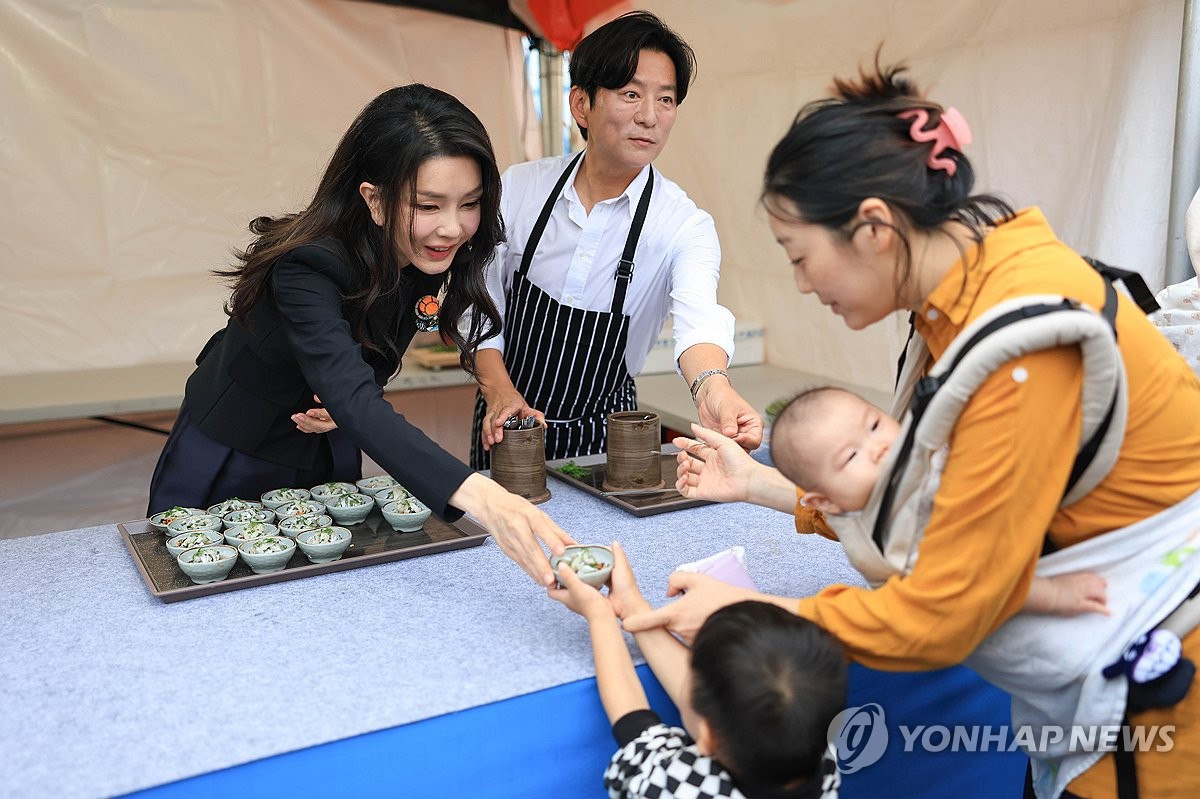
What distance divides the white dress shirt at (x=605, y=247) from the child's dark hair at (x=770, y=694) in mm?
1319

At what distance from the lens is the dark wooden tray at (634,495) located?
1962mm

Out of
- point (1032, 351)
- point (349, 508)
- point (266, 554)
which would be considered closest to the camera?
point (1032, 351)

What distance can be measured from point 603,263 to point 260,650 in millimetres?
1385

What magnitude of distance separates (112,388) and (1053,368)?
10.5ft

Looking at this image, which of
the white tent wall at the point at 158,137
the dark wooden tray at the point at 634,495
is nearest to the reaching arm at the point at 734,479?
the dark wooden tray at the point at 634,495

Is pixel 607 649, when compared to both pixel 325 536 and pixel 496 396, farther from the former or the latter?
pixel 496 396

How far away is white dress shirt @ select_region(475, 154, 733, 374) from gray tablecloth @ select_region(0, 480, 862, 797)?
2.69 ft

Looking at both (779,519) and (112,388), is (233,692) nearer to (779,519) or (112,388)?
(779,519)

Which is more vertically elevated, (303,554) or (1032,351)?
(1032,351)

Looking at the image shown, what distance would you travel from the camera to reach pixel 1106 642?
3.85 ft

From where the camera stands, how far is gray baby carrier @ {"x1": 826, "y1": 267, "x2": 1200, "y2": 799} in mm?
1066

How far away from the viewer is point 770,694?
3.59 ft

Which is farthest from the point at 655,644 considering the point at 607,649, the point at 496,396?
the point at 496,396

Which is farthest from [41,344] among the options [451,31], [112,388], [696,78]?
[696,78]
